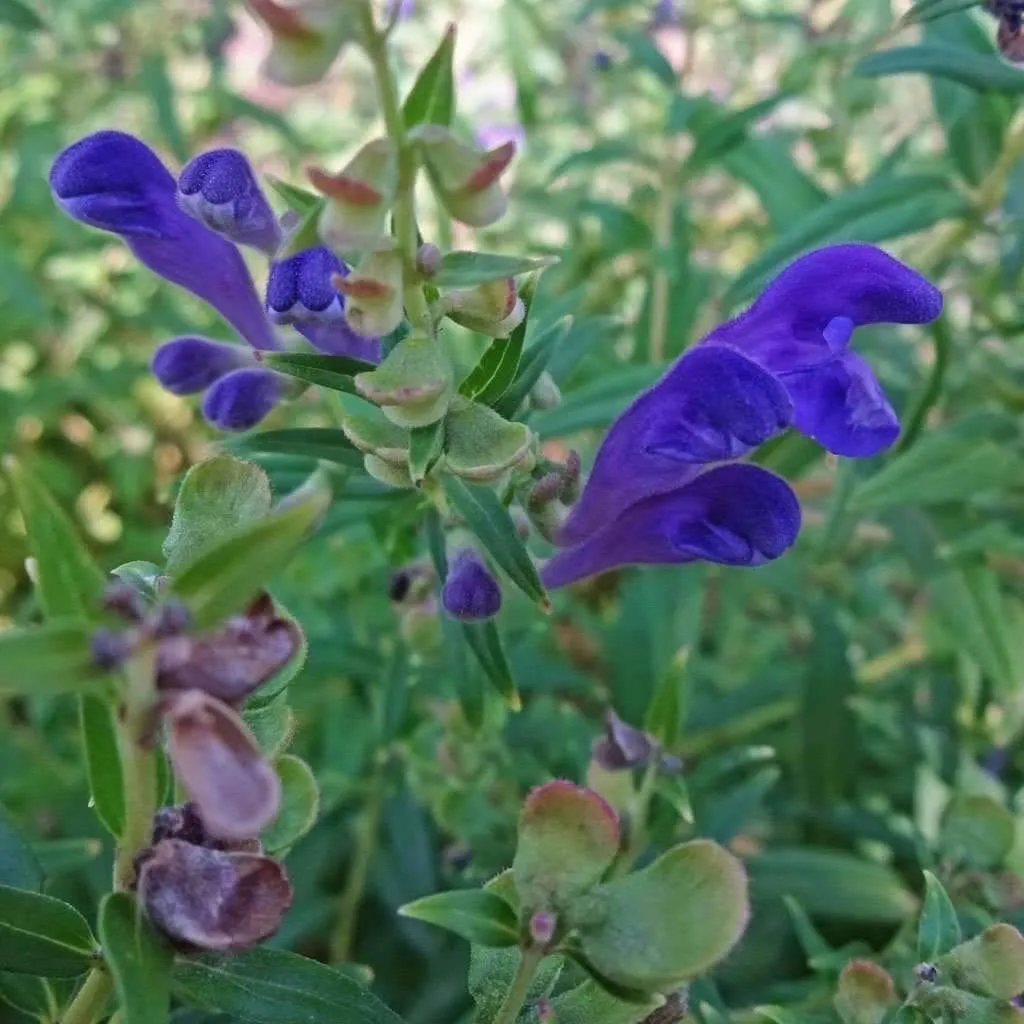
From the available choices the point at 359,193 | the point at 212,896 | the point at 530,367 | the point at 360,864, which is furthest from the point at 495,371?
the point at 360,864

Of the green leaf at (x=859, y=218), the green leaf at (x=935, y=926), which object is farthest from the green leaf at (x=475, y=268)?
the green leaf at (x=859, y=218)

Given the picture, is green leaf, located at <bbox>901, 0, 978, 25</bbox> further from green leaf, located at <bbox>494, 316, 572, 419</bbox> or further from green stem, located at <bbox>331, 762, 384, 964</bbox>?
green stem, located at <bbox>331, 762, 384, 964</bbox>

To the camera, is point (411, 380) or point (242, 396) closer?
point (411, 380)

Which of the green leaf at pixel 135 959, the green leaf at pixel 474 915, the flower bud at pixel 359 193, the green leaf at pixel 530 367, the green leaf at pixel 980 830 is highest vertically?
the flower bud at pixel 359 193

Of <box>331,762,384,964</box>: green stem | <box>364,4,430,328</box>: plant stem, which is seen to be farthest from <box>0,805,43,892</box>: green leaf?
<box>331,762,384,964</box>: green stem

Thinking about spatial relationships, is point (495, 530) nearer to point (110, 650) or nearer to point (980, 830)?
point (110, 650)

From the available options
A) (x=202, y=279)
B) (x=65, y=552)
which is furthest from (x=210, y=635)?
(x=202, y=279)

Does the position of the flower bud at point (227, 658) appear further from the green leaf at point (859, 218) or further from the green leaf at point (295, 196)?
the green leaf at point (859, 218)

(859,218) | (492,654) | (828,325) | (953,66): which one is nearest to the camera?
(828,325)
